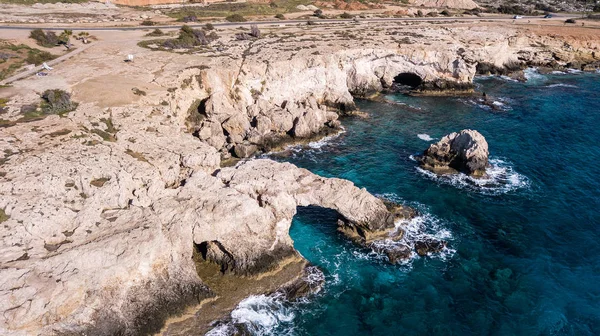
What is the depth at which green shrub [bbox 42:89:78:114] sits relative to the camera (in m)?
37.7

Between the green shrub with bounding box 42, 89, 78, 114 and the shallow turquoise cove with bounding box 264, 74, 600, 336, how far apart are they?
22683mm

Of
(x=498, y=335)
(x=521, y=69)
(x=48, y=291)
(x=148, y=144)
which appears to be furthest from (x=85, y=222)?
(x=521, y=69)

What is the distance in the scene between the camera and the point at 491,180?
1673 inches

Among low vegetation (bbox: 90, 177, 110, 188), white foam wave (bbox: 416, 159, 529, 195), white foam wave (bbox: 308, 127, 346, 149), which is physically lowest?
white foam wave (bbox: 416, 159, 529, 195)

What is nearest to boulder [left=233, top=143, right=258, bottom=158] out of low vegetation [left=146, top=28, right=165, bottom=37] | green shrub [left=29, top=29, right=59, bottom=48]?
low vegetation [left=146, top=28, right=165, bottom=37]

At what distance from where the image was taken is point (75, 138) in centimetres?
3331

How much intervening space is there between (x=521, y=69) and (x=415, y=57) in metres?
30.3

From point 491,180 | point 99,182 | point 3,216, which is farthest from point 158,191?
point 491,180

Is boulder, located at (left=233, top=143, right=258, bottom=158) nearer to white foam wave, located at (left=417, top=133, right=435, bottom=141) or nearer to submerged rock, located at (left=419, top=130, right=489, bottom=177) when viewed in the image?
submerged rock, located at (left=419, top=130, right=489, bottom=177)

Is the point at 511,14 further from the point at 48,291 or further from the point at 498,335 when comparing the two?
the point at 48,291

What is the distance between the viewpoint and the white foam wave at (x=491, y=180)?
40906 mm

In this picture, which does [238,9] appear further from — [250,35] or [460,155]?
[460,155]

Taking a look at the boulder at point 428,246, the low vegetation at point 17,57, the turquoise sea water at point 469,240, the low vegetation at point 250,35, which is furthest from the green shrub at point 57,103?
the boulder at point 428,246

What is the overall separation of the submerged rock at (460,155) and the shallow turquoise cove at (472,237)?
1.94m
